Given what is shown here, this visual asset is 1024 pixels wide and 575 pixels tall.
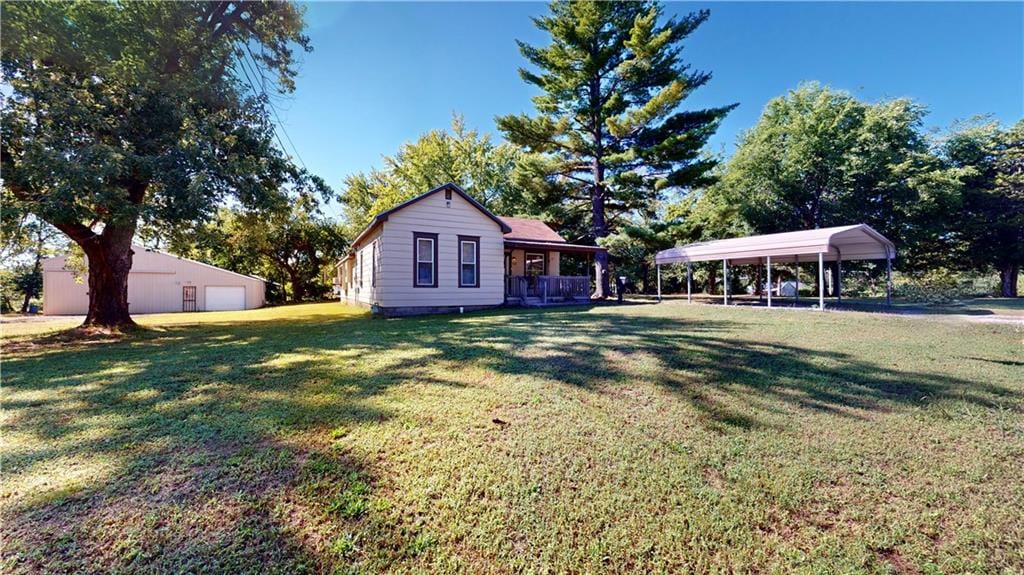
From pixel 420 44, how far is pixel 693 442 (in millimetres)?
12927

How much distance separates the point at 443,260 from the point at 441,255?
174 millimetres

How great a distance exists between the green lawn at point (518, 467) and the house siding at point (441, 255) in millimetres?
6652

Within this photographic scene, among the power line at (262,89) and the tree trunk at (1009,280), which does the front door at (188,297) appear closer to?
the power line at (262,89)

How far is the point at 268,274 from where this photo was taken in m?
29.0

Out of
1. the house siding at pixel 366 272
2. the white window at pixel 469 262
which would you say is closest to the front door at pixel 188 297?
the house siding at pixel 366 272

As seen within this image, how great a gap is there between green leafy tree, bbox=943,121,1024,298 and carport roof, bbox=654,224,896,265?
1090 centimetres

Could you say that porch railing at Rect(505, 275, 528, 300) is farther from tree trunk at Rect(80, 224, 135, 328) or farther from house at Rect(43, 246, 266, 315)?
house at Rect(43, 246, 266, 315)

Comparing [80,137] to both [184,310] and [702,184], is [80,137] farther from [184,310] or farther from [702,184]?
[702,184]

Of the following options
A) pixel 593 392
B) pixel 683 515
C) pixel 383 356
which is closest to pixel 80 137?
pixel 383 356

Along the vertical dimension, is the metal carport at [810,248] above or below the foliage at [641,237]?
below

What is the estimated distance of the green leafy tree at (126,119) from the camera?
7027 millimetres

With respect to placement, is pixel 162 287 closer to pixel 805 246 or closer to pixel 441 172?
pixel 441 172

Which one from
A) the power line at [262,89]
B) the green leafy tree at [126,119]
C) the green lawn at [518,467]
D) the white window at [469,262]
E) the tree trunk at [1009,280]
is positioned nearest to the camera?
the green lawn at [518,467]

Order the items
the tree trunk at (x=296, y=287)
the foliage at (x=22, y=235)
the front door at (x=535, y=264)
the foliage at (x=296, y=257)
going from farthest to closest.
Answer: the tree trunk at (x=296, y=287), the foliage at (x=296, y=257), the front door at (x=535, y=264), the foliage at (x=22, y=235)
